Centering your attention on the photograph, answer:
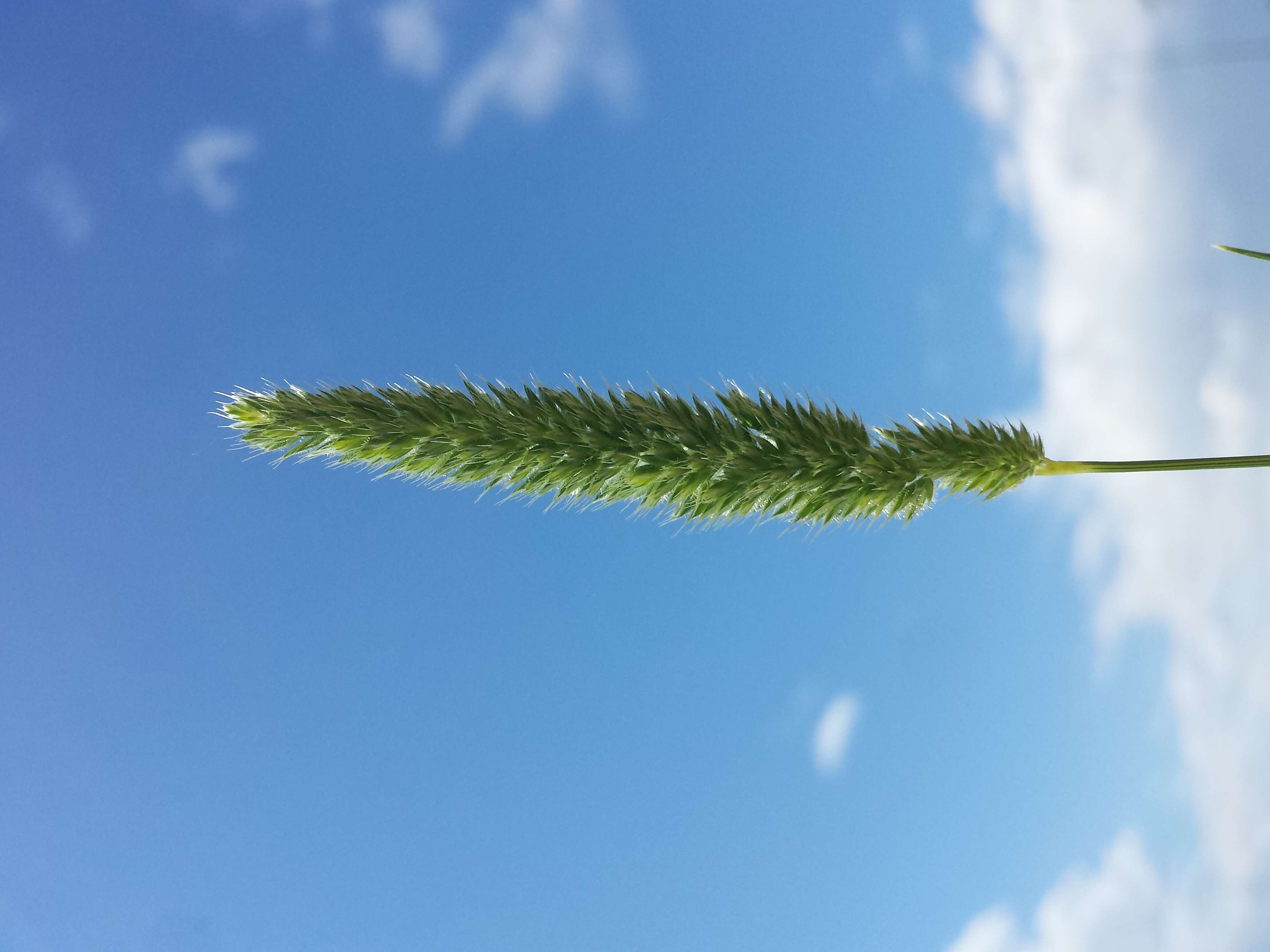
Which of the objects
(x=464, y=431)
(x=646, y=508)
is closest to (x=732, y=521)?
(x=646, y=508)

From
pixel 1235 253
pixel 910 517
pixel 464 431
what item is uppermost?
pixel 1235 253

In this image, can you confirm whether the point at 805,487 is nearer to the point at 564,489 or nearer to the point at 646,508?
the point at 646,508

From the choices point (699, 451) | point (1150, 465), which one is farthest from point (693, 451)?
point (1150, 465)

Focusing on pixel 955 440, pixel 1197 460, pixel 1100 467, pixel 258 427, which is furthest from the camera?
pixel 258 427

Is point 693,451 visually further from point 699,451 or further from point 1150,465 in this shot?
point 1150,465
